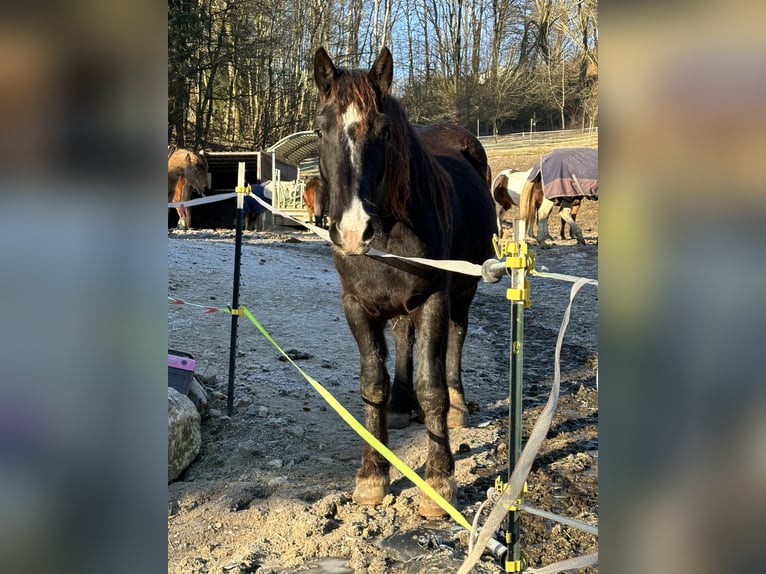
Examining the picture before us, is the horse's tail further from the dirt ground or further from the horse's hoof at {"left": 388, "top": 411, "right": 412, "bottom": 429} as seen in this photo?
the horse's hoof at {"left": 388, "top": 411, "right": 412, "bottom": 429}

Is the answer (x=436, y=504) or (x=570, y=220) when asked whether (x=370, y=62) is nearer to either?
(x=570, y=220)

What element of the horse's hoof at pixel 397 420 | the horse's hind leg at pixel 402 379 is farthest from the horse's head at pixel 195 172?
the horse's hoof at pixel 397 420

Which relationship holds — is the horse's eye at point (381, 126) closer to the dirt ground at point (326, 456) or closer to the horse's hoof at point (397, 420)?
the dirt ground at point (326, 456)

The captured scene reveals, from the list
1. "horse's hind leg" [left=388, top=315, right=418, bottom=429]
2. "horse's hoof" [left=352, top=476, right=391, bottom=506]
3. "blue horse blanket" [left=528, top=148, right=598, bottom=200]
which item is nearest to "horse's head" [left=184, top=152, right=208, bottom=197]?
"blue horse blanket" [left=528, top=148, right=598, bottom=200]

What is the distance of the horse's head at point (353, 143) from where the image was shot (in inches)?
99.0

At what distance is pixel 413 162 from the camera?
3.15 m

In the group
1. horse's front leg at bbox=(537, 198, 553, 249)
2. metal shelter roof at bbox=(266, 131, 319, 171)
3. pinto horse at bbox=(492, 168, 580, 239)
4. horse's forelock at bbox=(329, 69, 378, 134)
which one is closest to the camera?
horse's forelock at bbox=(329, 69, 378, 134)

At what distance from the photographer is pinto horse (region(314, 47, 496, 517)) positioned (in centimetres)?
258
